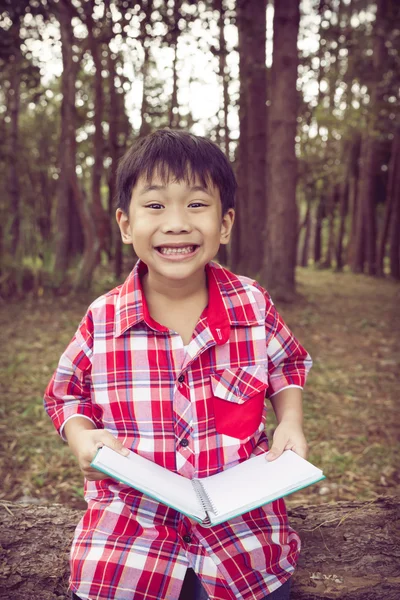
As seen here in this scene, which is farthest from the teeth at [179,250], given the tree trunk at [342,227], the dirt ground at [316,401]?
the tree trunk at [342,227]

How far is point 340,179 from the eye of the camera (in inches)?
714

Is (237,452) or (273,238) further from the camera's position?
(273,238)

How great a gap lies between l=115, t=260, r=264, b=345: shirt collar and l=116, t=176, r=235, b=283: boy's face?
0.38 ft

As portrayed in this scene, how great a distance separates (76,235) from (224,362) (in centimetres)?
1471

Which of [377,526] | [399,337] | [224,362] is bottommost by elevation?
[399,337]

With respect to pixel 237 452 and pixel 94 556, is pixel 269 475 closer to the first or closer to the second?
pixel 237 452

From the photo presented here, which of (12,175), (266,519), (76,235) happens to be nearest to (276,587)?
(266,519)

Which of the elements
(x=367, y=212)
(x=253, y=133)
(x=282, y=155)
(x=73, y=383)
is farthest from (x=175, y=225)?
(x=367, y=212)

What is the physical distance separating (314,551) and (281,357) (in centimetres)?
66

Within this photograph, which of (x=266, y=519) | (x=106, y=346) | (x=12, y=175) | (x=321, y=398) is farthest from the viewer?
(x=12, y=175)

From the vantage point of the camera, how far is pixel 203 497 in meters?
1.34

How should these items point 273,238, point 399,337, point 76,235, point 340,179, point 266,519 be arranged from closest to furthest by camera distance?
point 266,519 → point 399,337 → point 273,238 → point 76,235 → point 340,179

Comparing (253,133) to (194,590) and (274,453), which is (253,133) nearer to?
(274,453)

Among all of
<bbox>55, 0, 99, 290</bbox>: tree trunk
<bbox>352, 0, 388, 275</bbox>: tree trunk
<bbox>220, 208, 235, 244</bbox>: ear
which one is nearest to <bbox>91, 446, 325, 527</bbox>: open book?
<bbox>220, 208, 235, 244</bbox>: ear
